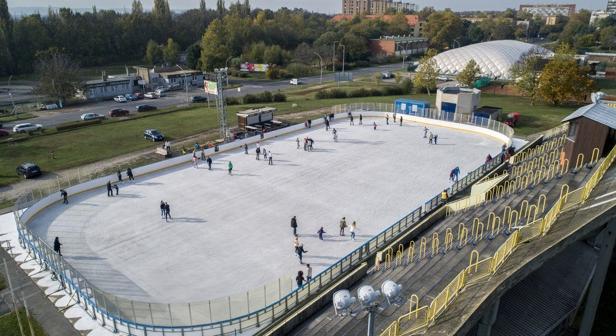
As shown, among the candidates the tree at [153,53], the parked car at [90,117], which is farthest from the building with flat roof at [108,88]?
the tree at [153,53]

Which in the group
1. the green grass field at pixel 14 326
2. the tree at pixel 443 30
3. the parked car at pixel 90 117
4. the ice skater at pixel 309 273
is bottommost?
the green grass field at pixel 14 326

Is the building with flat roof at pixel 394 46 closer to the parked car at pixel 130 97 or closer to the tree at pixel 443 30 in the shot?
the tree at pixel 443 30

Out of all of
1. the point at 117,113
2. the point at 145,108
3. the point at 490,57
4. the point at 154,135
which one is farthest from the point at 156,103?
the point at 490,57

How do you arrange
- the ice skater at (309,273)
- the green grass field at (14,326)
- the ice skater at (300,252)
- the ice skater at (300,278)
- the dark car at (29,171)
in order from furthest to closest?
the dark car at (29,171)
the ice skater at (300,252)
the ice skater at (309,273)
the ice skater at (300,278)
the green grass field at (14,326)

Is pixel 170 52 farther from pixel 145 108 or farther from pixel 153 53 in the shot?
pixel 145 108

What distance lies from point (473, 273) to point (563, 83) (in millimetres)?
45767

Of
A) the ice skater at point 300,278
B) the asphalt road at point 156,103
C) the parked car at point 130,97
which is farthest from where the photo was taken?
the parked car at point 130,97

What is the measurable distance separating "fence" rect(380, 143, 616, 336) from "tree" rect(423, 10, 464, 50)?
12518cm

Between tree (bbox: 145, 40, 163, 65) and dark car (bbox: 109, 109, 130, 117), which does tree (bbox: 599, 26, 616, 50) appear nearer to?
tree (bbox: 145, 40, 163, 65)

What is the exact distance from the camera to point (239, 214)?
75.6 ft

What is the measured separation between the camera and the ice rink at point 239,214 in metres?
17.7

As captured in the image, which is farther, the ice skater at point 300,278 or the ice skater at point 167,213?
the ice skater at point 167,213

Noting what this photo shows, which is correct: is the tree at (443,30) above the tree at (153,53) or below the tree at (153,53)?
above

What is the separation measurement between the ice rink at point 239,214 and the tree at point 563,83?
823 inches
